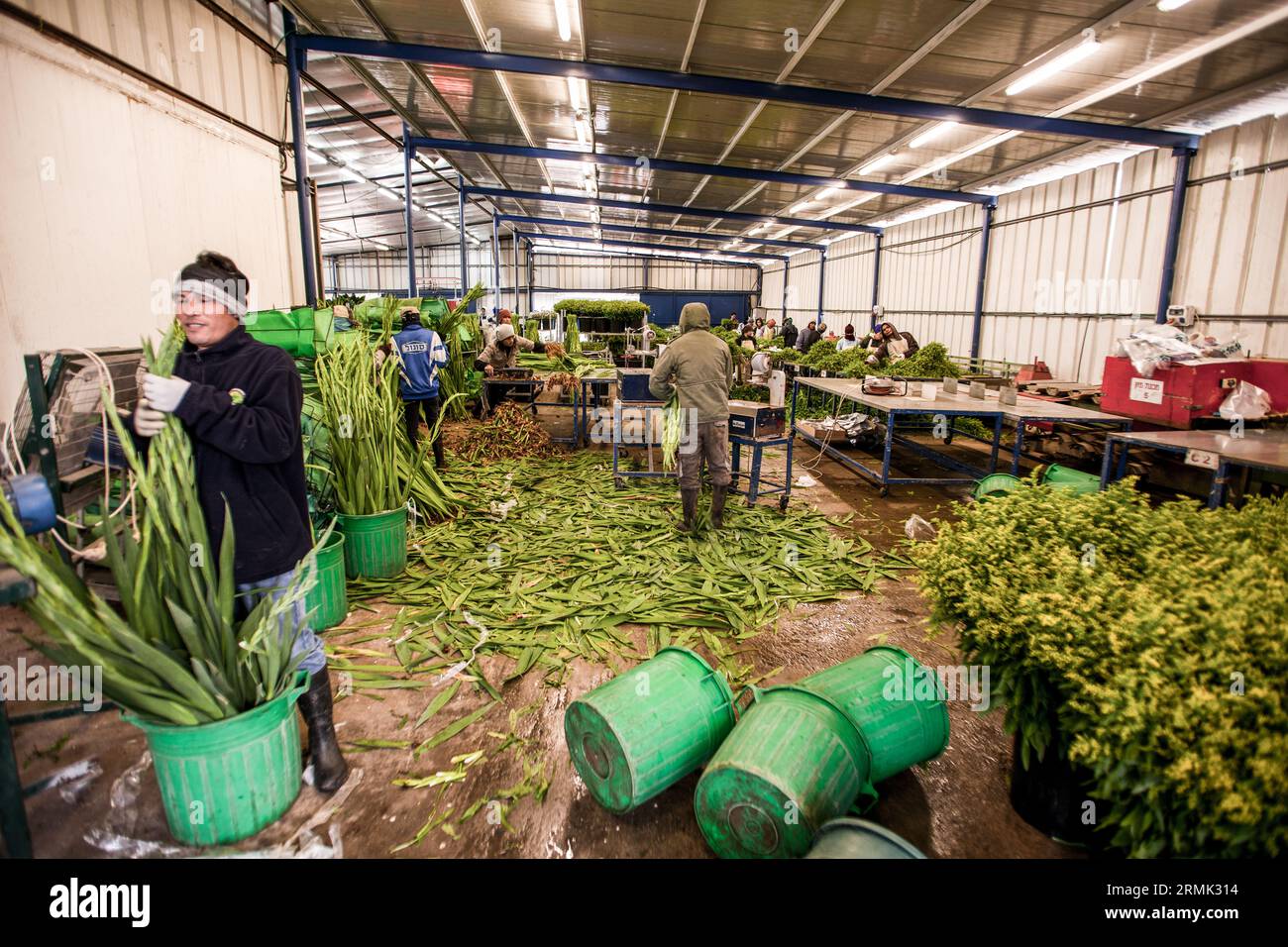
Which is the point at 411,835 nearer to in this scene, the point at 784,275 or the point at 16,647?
the point at 16,647

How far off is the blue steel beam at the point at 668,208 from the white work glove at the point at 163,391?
1783cm

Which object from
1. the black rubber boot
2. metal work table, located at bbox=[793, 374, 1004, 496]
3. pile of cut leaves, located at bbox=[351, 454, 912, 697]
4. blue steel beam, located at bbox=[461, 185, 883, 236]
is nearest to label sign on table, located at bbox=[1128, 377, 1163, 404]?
metal work table, located at bbox=[793, 374, 1004, 496]

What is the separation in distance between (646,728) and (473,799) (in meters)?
0.91

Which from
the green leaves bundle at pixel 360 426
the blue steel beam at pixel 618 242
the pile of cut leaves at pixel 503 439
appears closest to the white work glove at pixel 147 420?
the green leaves bundle at pixel 360 426

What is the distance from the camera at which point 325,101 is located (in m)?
10.9

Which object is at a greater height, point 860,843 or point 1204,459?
point 1204,459

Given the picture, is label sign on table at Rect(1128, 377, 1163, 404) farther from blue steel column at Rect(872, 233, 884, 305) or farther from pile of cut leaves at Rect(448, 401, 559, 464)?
blue steel column at Rect(872, 233, 884, 305)

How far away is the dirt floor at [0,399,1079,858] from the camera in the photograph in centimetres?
249

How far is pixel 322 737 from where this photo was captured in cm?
278

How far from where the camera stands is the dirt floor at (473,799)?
249 centimetres

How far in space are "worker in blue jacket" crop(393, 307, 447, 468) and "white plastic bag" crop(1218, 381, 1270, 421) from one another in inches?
308
